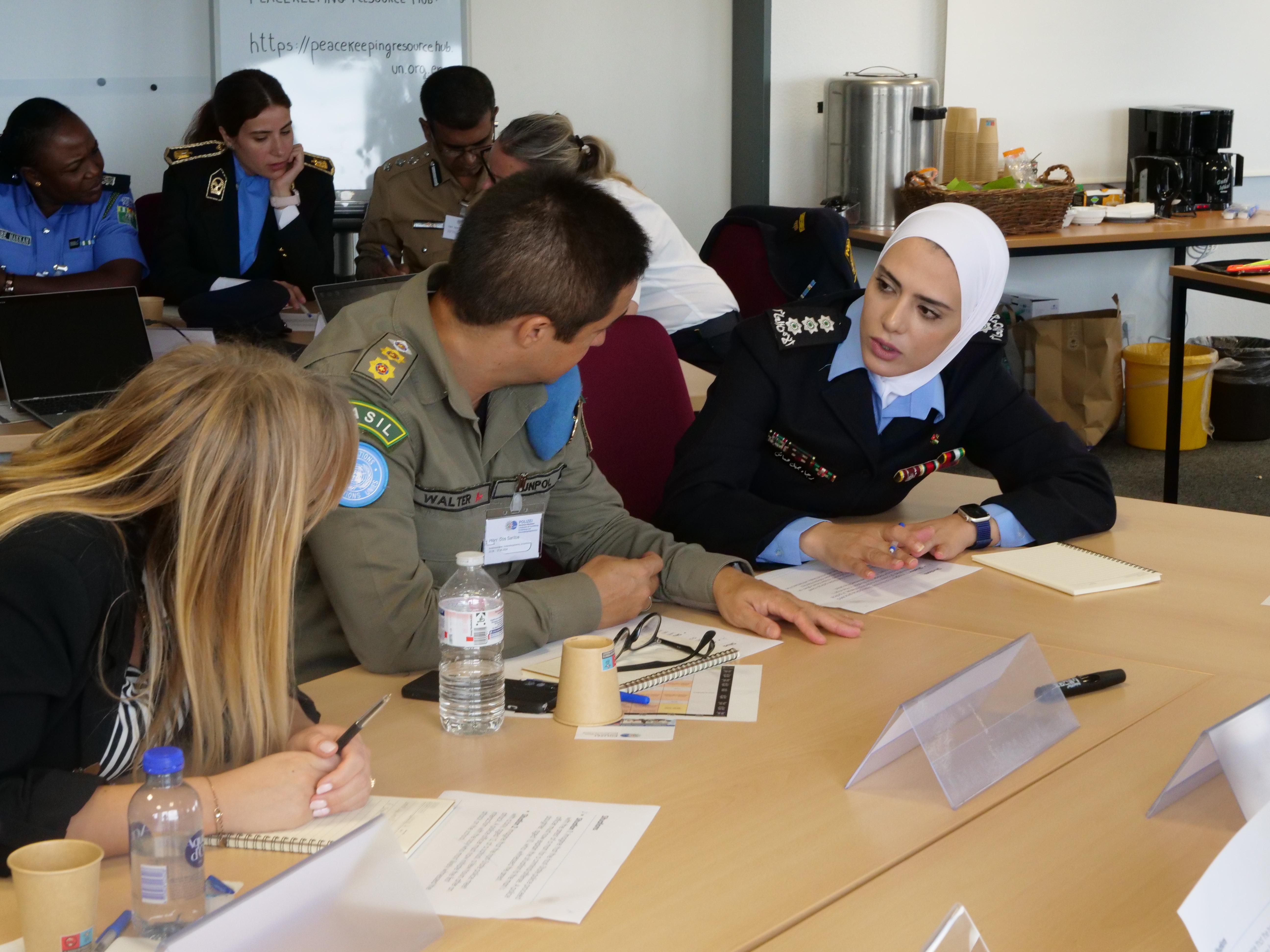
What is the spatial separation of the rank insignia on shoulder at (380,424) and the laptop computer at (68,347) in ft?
4.67

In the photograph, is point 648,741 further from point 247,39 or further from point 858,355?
point 247,39

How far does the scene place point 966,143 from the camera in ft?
17.2

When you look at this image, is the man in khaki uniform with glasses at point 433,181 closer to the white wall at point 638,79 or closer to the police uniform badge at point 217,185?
the police uniform badge at point 217,185

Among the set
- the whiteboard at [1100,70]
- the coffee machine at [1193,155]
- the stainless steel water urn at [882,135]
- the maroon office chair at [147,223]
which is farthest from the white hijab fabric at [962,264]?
the coffee machine at [1193,155]

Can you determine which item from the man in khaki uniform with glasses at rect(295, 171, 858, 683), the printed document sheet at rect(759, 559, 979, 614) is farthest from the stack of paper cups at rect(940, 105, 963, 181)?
the man in khaki uniform with glasses at rect(295, 171, 858, 683)

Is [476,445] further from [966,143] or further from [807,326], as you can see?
[966,143]

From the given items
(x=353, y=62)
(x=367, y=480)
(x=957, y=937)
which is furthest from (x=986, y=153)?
(x=957, y=937)

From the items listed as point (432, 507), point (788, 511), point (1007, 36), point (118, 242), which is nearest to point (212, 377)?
point (432, 507)

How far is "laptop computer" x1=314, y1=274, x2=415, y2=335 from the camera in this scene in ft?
10.7

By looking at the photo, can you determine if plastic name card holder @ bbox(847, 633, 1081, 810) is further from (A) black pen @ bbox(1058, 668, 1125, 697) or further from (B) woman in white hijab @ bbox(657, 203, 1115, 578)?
(B) woman in white hijab @ bbox(657, 203, 1115, 578)

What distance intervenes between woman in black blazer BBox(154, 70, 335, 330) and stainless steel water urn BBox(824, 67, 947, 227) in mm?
2067

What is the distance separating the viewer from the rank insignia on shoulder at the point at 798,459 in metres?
2.21

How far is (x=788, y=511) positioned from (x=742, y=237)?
2243 mm

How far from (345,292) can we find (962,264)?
1801mm
